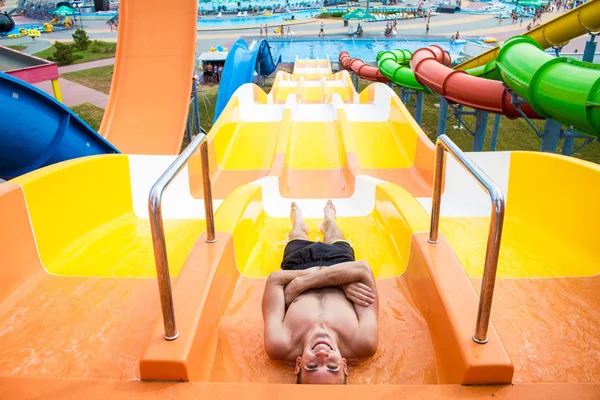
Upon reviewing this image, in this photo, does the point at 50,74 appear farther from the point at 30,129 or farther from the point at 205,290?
the point at 205,290

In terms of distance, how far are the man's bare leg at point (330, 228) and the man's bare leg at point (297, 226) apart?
16cm

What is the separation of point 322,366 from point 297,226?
1.72m

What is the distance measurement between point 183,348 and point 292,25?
121ft

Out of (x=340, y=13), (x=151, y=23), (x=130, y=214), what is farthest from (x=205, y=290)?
(x=340, y=13)

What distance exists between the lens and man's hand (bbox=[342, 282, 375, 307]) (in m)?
2.38

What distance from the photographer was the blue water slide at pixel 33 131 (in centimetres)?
412

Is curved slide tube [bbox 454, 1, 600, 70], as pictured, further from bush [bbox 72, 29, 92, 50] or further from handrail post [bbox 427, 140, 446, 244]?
bush [bbox 72, 29, 92, 50]

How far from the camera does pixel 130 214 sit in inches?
159

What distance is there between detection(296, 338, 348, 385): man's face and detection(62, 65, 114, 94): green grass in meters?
14.5

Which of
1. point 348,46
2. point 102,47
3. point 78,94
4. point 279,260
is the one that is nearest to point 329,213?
point 279,260

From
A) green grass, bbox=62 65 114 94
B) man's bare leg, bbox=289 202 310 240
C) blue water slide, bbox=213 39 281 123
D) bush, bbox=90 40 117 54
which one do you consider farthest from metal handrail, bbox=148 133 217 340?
bush, bbox=90 40 117 54

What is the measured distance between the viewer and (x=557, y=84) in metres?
3.93

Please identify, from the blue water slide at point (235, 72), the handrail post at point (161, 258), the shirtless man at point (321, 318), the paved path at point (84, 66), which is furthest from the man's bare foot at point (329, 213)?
the paved path at point (84, 66)

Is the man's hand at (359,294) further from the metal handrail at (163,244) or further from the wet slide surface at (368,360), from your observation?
the metal handrail at (163,244)
